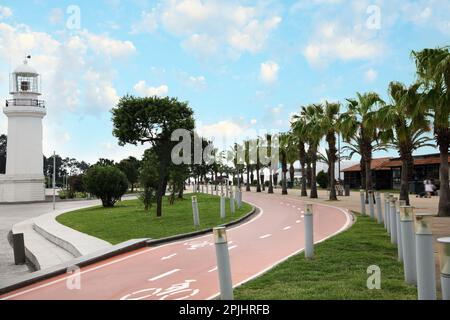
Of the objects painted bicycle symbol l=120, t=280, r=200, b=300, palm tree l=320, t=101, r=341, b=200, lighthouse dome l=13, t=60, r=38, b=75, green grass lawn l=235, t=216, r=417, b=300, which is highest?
lighthouse dome l=13, t=60, r=38, b=75

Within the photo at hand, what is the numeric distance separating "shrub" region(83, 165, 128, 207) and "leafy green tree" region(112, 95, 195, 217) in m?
14.6

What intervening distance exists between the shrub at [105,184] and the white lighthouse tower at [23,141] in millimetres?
18003

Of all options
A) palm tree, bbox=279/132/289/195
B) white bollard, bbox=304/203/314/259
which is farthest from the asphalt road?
palm tree, bbox=279/132/289/195

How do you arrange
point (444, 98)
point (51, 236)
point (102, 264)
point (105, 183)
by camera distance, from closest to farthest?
point (102, 264)
point (444, 98)
point (51, 236)
point (105, 183)

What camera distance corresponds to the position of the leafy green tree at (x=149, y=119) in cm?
2358

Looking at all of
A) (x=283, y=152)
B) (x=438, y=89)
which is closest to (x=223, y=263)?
(x=438, y=89)

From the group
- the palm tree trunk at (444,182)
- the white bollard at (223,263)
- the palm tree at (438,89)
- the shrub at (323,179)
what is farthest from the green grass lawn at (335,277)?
the shrub at (323,179)

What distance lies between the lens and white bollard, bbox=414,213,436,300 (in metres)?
5.70

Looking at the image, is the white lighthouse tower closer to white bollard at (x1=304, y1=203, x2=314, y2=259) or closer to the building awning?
the building awning

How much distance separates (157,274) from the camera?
9680mm

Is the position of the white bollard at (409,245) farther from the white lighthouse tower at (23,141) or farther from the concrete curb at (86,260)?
the white lighthouse tower at (23,141)

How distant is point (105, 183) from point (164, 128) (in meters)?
15.6
